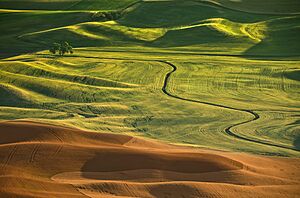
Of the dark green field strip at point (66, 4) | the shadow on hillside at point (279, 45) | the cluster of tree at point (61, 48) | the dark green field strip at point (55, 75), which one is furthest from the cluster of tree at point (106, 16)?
the dark green field strip at point (55, 75)

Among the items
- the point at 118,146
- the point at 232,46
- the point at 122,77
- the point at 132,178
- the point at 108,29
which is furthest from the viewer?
the point at 108,29

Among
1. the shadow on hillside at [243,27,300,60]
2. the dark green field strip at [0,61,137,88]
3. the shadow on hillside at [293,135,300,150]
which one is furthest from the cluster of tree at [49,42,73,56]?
the shadow on hillside at [293,135,300,150]

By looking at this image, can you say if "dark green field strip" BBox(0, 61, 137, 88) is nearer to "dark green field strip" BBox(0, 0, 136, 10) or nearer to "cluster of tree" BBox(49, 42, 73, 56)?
"cluster of tree" BBox(49, 42, 73, 56)

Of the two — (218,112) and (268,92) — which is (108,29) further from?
(218,112)

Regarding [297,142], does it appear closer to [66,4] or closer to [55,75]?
[55,75]

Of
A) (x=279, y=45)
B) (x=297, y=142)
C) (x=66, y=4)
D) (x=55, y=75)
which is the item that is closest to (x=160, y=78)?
(x=55, y=75)

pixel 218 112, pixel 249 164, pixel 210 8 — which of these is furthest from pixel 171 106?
pixel 210 8
